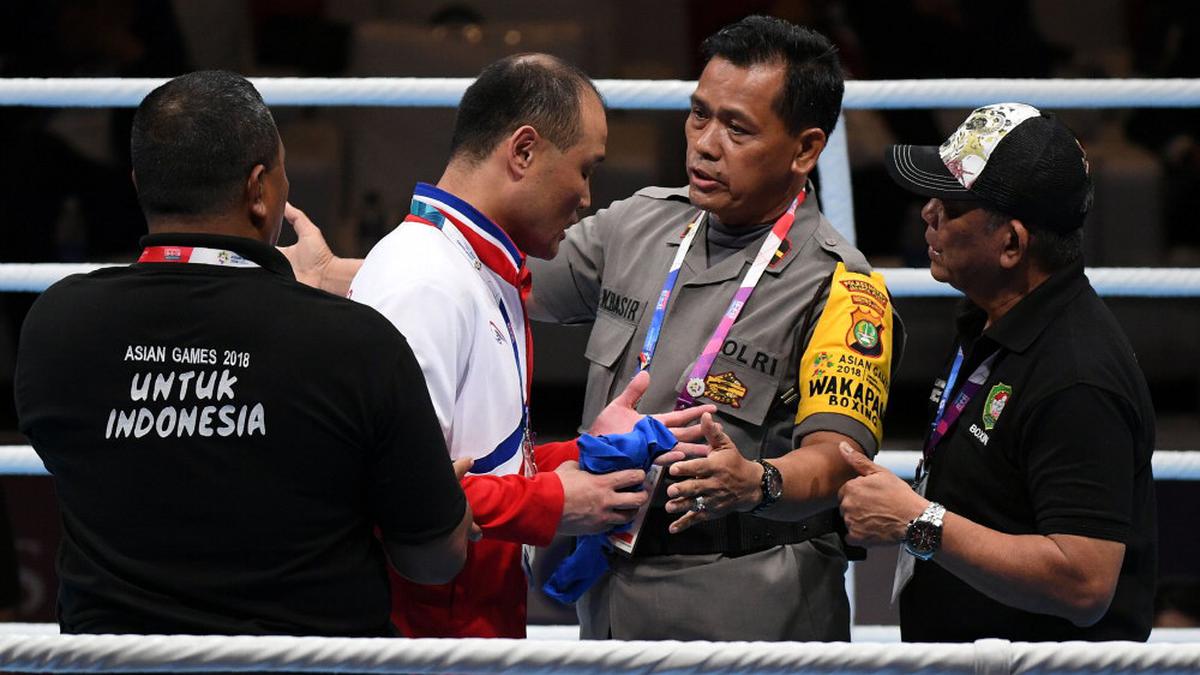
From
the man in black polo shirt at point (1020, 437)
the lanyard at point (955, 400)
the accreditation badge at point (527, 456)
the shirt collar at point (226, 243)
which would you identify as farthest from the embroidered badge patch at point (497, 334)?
the lanyard at point (955, 400)

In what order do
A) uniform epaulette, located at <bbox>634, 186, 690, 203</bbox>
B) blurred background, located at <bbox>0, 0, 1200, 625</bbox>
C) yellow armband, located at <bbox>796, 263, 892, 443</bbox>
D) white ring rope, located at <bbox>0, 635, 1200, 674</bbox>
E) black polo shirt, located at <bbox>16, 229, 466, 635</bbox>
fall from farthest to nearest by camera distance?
blurred background, located at <bbox>0, 0, 1200, 625</bbox> < uniform epaulette, located at <bbox>634, 186, 690, 203</bbox> < yellow armband, located at <bbox>796, 263, 892, 443</bbox> < black polo shirt, located at <bbox>16, 229, 466, 635</bbox> < white ring rope, located at <bbox>0, 635, 1200, 674</bbox>

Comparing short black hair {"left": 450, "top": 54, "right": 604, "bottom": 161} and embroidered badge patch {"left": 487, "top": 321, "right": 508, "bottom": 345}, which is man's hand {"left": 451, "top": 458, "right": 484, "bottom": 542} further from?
short black hair {"left": 450, "top": 54, "right": 604, "bottom": 161}

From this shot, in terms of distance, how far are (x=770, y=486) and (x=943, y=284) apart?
633 mm

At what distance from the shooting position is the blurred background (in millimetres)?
4383

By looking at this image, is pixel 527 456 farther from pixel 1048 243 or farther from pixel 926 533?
pixel 1048 243

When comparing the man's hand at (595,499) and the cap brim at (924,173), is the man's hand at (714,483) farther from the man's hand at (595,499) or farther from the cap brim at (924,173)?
the cap brim at (924,173)

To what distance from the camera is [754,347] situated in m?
1.95

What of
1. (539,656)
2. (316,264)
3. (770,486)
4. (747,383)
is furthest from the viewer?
(316,264)

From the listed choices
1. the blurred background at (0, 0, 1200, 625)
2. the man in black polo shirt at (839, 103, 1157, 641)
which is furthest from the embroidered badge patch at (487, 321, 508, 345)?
the blurred background at (0, 0, 1200, 625)

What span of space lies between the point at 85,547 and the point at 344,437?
30 cm

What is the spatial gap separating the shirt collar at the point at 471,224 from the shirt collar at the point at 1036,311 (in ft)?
1.98

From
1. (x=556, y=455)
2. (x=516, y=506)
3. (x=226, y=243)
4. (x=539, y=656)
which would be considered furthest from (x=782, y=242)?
(x=539, y=656)

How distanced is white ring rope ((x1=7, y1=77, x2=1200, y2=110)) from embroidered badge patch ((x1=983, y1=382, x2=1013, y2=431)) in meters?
0.66

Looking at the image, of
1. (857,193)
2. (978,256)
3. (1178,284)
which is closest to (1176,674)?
(978,256)
